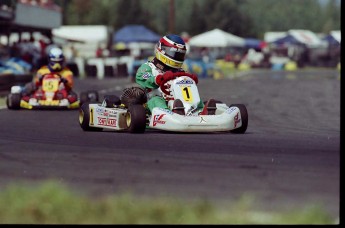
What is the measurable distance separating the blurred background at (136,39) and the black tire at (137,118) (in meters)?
12.1

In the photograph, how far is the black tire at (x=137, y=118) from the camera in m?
11.9

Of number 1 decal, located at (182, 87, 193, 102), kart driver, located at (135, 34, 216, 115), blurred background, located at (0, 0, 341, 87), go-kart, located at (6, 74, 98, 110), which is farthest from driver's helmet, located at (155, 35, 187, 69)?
blurred background, located at (0, 0, 341, 87)

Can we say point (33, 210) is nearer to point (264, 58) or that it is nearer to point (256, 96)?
point (256, 96)

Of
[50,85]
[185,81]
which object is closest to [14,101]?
[50,85]

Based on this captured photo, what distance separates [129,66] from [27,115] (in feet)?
93.2

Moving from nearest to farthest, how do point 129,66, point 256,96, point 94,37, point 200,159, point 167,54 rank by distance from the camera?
point 200,159 < point 167,54 < point 256,96 < point 129,66 < point 94,37

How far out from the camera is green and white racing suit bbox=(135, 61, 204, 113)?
1238cm

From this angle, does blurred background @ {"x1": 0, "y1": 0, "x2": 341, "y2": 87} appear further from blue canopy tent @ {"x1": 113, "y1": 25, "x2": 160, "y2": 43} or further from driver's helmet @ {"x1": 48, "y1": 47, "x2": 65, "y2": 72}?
driver's helmet @ {"x1": 48, "y1": 47, "x2": 65, "y2": 72}

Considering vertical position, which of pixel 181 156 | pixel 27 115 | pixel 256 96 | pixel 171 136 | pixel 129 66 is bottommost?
pixel 129 66

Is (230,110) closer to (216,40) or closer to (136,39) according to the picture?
(136,39)

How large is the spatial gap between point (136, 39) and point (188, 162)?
5399 cm

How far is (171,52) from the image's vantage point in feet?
42.2

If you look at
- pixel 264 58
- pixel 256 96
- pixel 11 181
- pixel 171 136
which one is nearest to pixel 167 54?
pixel 171 136

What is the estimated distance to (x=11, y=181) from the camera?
25.9 feet
